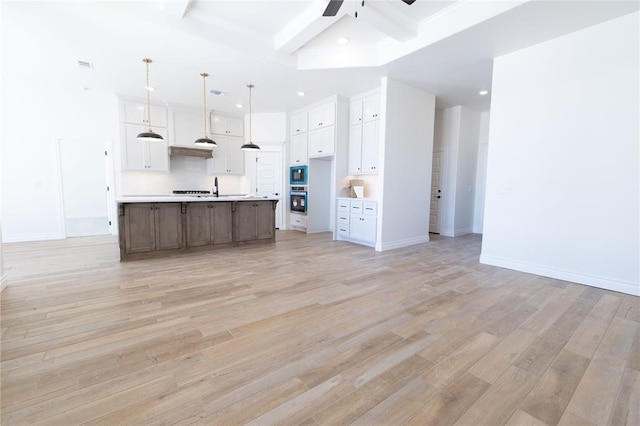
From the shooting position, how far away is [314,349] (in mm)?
1923

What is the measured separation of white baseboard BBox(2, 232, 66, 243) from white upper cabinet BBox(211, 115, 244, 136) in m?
3.86

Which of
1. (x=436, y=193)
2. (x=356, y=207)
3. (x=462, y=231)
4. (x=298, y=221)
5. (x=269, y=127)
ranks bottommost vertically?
(x=462, y=231)

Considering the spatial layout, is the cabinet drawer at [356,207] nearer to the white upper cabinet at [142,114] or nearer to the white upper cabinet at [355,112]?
the white upper cabinet at [355,112]

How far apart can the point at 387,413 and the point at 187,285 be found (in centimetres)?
253

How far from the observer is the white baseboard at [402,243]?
4945mm

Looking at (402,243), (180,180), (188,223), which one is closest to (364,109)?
(402,243)

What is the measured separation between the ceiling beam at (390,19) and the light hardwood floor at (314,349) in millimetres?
3035

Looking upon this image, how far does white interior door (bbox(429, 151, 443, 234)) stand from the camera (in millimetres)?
6645

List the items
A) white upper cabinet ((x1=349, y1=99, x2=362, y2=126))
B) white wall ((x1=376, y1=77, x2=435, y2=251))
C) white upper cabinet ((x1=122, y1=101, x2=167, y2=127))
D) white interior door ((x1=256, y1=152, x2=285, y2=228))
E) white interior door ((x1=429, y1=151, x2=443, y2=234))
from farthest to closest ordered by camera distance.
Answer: white interior door ((x1=256, y1=152, x2=285, y2=228)), white interior door ((x1=429, y1=151, x2=443, y2=234)), white upper cabinet ((x1=122, y1=101, x2=167, y2=127)), white upper cabinet ((x1=349, y1=99, x2=362, y2=126)), white wall ((x1=376, y1=77, x2=435, y2=251))

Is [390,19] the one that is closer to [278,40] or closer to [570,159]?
[278,40]

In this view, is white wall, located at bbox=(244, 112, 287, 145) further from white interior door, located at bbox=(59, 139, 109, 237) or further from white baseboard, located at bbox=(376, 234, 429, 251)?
white interior door, located at bbox=(59, 139, 109, 237)

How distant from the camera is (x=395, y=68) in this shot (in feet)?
14.3

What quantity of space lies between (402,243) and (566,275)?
2.37 m

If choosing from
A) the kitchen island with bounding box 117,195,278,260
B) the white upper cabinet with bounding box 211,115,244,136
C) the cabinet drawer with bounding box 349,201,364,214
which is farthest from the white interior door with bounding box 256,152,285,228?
the cabinet drawer with bounding box 349,201,364,214
